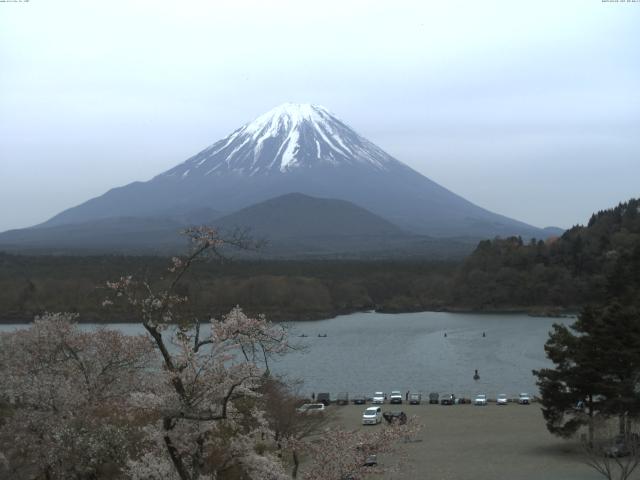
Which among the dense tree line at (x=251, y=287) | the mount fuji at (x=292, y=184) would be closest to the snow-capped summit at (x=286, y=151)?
the mount fuji at (x=292, y=184)

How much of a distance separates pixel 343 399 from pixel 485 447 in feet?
18.1

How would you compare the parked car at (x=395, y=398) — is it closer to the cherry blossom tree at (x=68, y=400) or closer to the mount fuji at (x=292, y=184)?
the cherry blossom tree at (x=68, y=400)

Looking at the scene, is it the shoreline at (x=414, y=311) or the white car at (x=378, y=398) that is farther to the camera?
the shoreline at (x=414, y=311)

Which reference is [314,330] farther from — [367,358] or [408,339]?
[367,358]

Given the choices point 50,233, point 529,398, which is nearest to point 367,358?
point 529,398

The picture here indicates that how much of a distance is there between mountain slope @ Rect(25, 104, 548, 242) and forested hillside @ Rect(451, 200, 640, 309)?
74101 mm

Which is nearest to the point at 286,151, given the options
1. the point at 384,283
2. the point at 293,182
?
the point at 293,182

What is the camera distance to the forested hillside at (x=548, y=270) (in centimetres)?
4084

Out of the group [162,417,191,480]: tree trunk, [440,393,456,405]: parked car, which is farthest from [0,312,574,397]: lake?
[162,417,191,480]: tree trunk

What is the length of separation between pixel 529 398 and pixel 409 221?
100 meters

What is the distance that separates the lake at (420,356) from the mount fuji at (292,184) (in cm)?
8438

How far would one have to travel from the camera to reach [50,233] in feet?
329

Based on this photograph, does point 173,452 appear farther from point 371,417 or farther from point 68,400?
point 371,417

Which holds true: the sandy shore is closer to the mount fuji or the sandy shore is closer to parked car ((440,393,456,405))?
parked car ((440,393,456,405))
